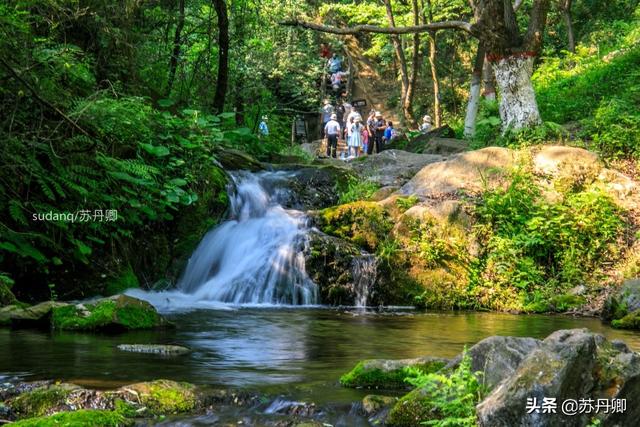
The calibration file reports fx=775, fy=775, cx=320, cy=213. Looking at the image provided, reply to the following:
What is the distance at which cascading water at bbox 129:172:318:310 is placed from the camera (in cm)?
1318

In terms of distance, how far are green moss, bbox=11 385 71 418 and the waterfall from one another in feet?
25.7

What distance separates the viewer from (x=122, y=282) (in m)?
13.0

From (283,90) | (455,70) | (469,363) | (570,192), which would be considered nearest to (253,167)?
(570,192)

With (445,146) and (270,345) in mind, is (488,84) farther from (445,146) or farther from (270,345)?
(270,345)

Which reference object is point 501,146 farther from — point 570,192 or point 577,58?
point 577,58

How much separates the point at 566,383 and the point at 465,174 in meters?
10.9

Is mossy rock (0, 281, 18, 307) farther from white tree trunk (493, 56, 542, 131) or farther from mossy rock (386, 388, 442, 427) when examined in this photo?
white tree trunk (493, 56, 542, 131)

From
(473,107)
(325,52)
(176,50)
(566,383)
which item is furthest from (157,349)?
(325,52)

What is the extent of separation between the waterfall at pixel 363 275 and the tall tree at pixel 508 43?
538 cm

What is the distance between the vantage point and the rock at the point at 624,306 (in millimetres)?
10750

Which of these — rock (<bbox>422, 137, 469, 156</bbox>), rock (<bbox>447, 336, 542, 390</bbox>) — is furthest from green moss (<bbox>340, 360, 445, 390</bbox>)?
rock (<bbox>422, 137, 469, 156</bbox>)

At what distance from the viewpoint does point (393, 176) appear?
58.1 ft

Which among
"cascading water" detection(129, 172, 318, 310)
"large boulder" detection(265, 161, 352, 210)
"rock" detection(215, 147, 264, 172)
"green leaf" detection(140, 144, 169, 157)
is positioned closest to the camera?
"cascading water" detection(129, 172, 318, 310)

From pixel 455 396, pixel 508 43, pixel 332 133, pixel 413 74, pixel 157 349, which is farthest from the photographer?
pixel 413 74
